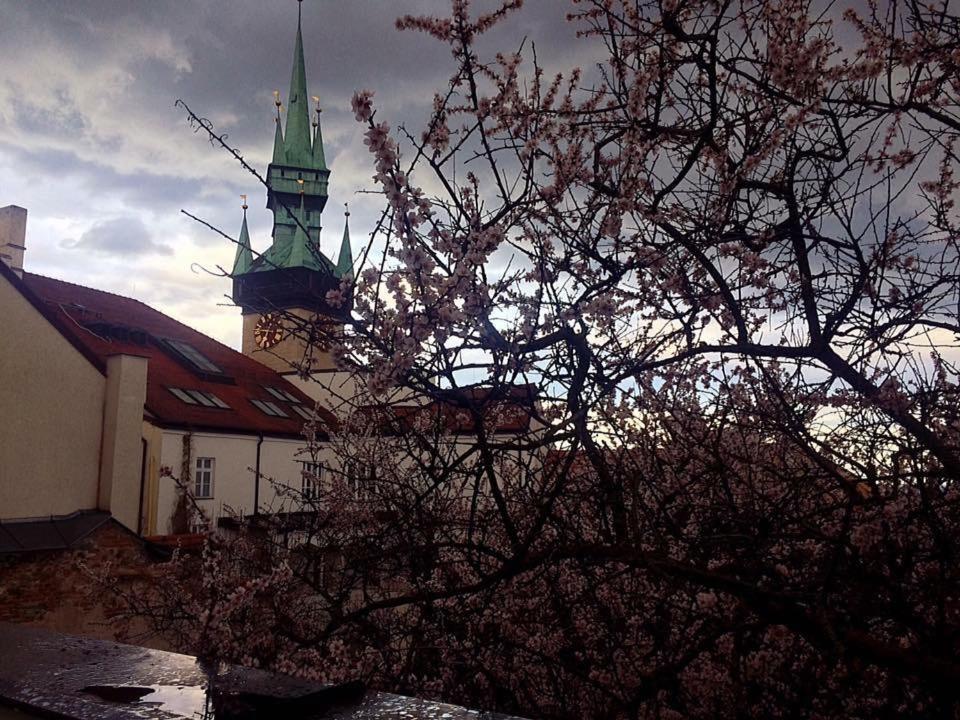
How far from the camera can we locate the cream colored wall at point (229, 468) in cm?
1756

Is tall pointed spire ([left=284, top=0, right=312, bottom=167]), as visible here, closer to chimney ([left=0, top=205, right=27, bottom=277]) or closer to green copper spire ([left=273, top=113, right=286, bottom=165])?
green copper spire ([left=273, top=113, right=286, bottom=165])

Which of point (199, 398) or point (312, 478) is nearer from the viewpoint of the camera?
point (312, 478)

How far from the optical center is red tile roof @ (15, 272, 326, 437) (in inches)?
768

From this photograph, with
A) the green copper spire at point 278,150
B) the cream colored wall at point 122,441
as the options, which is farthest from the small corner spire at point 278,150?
the cream colored wall at point 122,441

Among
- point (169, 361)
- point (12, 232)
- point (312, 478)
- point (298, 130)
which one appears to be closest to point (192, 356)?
point (169, 361)

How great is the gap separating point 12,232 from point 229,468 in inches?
304

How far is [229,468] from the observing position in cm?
2022

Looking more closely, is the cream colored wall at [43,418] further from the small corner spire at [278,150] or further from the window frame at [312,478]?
the small corner spire at [278,150]

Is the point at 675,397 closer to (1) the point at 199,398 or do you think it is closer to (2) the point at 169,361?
(1) the point at 199,398

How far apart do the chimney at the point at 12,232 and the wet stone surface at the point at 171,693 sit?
19.2 metres

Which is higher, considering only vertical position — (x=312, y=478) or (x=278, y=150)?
(x=278, y=150)

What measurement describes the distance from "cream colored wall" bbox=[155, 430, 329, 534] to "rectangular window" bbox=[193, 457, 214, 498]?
0.13 meters

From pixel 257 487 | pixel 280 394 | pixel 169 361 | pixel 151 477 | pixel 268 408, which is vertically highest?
pixel 169 361

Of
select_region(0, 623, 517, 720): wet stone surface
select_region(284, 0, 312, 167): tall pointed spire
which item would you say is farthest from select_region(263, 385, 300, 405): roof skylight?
select_region(0, 623, 517, 720): wet stone surface
